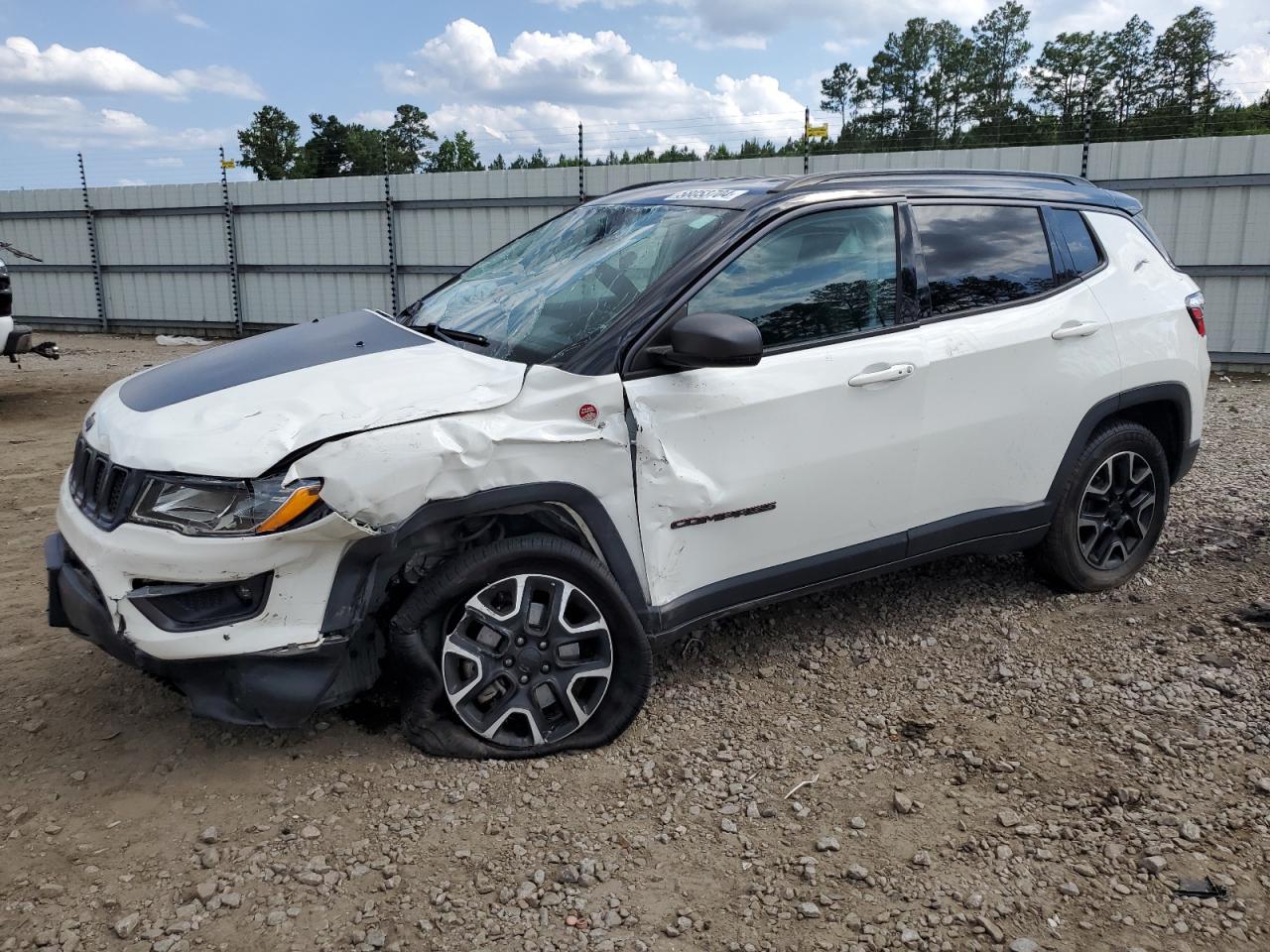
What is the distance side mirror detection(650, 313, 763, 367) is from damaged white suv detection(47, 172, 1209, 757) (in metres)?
0.01

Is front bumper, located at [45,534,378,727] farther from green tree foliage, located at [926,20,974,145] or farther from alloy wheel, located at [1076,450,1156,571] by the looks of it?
green tree foliage, located at [926,20,974,145]

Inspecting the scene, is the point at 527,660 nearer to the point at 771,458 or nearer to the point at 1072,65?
the point at 771,458

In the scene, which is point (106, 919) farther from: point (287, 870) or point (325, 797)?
point (325, 797)

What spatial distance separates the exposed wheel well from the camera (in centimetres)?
443

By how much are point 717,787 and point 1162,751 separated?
1.42 meters

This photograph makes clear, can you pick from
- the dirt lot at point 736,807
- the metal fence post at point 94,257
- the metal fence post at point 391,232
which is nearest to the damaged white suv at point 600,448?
the dirt lot at point 736,807

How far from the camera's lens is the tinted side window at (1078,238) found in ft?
13.7

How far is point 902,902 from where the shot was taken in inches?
98.7

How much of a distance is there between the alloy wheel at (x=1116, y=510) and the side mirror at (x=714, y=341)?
6.70ft

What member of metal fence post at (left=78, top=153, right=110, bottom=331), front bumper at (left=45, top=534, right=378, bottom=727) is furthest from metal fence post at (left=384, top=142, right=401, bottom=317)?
front bumper at (left=45, top=534, right=378, bottom=727)

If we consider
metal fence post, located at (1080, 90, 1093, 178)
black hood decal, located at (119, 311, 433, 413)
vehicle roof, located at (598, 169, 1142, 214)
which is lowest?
black hood decal, located at (119, 311, 433, 413)

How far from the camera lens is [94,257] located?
1764 cm

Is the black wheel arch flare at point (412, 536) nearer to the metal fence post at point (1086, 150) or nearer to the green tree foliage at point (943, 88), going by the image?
the metal fence post at point (1086, 150)

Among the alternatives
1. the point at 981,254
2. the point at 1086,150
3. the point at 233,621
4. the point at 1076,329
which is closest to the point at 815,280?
the point at 981,254
